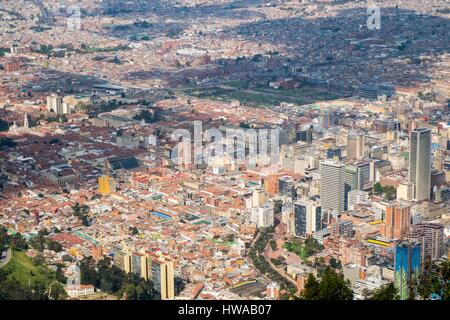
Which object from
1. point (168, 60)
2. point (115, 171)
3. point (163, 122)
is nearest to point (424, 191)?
point (115, 171)

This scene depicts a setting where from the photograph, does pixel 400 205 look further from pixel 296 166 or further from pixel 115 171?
pixel 115 171

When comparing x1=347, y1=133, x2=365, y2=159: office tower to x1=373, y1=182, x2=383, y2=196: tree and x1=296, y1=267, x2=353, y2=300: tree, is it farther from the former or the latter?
x1=296, y1=267, x2=353, y2=300: tree

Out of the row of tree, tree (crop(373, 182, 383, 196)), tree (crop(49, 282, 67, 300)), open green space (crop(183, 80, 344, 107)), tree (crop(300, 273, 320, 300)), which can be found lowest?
tree (crop(373, 182, 383, 196))

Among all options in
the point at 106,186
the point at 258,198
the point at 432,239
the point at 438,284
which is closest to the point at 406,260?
the point at 432,239

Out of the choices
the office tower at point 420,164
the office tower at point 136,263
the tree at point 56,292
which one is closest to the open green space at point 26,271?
the tree at point 56,292

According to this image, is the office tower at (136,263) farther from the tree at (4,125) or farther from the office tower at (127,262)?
the tree at (4,125)

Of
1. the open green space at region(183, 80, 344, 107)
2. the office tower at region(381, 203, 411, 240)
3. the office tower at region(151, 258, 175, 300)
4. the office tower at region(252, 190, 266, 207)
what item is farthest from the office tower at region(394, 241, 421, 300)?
the open green space at region(183, 80, 344, 107)

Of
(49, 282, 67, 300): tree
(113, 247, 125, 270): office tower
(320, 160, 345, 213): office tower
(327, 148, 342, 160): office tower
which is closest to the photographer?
(49, 282, 67, 300): tree
